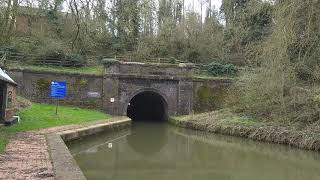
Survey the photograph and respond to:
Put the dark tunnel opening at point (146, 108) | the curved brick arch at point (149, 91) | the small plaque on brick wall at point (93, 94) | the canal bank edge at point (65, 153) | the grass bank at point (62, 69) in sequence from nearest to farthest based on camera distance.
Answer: the canal bank edge at point (65, 153), the grass bank at point (62, 69), the small plaque on brick wall at point (93, 94), the curved brick arch at point (149, 91), the dark tunnel opening at point (146, 108)

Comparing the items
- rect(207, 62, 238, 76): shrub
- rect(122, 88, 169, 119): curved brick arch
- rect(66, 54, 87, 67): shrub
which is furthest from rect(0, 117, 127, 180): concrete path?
rect(207, 62, 238, 76): shrub

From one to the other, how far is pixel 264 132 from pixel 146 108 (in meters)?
19.3

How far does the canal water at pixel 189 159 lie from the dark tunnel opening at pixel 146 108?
12935 millimetres

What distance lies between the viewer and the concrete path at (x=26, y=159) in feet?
26.6

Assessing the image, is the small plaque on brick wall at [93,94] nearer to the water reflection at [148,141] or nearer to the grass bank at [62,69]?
the grass bank at [62,69]

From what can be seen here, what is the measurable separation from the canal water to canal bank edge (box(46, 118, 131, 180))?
0.34 meters

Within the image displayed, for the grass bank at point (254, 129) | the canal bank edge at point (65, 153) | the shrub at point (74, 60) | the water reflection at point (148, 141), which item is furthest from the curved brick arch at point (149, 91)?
the canal bank edge at point (65, 153)

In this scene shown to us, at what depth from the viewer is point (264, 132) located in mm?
19031

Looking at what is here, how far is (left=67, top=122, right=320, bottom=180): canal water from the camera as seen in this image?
11602 mm

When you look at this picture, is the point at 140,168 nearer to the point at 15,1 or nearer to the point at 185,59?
the point at 15,1

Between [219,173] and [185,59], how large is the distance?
2751 centimetres

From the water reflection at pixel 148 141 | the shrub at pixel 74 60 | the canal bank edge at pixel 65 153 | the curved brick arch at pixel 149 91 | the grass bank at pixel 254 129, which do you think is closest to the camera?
the canal bank edge at pixel 65 153

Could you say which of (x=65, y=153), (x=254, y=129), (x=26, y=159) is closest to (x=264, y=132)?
→ (x=254, y=129)

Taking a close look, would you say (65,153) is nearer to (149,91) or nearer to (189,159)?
(189,159)
